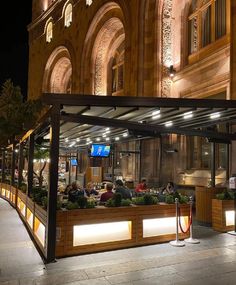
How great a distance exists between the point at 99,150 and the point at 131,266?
1241 cm

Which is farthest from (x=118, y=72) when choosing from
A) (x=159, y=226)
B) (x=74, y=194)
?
(x=159, y=226)

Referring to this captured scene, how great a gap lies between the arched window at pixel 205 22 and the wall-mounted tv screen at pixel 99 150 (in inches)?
297

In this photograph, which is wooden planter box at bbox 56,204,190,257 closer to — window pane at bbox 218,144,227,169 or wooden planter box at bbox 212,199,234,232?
wooden planter box at bbox 212,199,234,232

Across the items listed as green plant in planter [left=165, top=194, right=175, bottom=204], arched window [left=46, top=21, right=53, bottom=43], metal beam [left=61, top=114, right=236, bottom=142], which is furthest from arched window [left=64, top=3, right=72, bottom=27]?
green plant in planter [left=165, top=194, right=175, bottom=204]

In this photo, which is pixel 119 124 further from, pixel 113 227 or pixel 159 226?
pixel 159 226

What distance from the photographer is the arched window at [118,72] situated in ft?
88.5

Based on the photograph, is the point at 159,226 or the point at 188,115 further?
the point at 188,115

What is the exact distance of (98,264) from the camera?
6.62 m

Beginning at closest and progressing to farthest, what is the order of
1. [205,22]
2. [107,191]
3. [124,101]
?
[124,101] < [107,191] < [205,22]

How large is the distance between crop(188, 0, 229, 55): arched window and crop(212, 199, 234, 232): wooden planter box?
991cm

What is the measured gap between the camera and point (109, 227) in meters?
7.84

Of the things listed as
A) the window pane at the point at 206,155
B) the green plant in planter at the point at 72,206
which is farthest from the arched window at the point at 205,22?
the green plant in planter at the point at 72,206

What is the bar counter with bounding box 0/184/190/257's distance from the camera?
24.0ft

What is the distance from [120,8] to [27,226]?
19.0 metres
